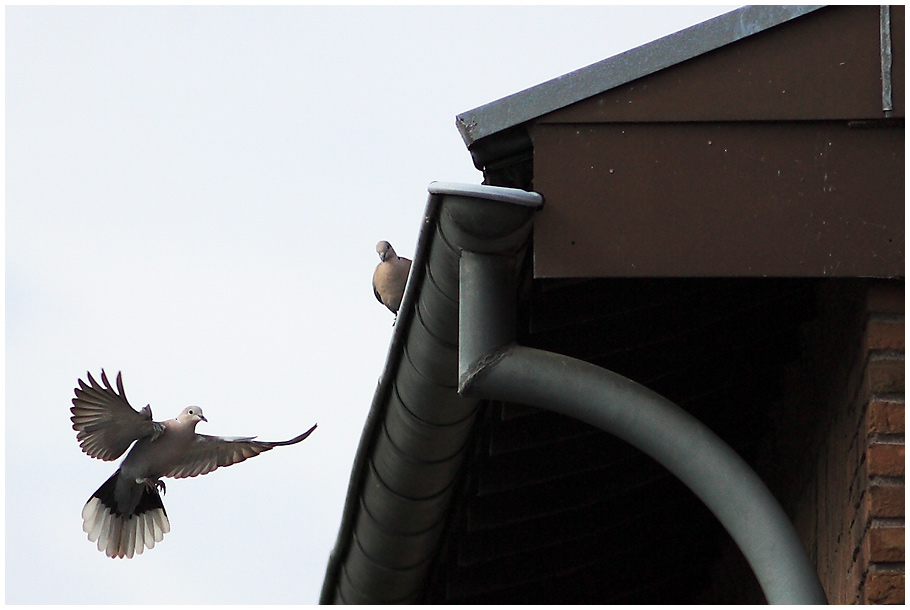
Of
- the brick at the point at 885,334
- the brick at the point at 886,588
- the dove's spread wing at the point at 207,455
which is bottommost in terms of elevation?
the dove's spread wing at the point at 207,455

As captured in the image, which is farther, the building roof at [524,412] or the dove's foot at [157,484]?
the dove's foot at [157,484]

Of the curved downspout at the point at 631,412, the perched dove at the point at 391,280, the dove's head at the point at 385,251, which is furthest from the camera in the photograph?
the dove's head at the point at 385,251

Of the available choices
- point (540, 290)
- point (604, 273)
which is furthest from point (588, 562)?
point (604, 273)

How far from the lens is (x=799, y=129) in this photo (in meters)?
2.80

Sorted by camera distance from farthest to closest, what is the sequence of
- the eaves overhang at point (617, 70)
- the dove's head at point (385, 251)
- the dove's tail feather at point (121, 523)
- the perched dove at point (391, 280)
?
1. the dove's tail feather at point (121, 523)
2. the dove's head at point (385, 251)
3. the perched dove at point (391, 280)
4. the eaves overhang at point (617, 70)

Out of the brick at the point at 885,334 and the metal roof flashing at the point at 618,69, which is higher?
the metal roof flashing at the point at 618,69

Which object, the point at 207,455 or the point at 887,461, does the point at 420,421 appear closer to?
the point at 887,461

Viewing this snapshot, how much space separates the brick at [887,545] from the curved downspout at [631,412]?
25 cm

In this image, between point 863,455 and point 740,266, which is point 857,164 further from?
point 863,455

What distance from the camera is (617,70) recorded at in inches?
111

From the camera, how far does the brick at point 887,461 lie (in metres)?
2.74

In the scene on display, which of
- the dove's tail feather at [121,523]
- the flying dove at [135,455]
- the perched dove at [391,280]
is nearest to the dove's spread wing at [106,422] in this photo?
the flying dove at [135,455]

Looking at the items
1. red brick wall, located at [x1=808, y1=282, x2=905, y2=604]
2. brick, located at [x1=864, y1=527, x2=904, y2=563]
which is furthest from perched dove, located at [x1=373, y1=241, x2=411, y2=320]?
brick, located at [x1=864, y1=527, x2=904, y2=563]

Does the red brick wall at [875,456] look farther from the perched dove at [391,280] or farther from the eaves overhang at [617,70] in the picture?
the perched dove at [391,280]
